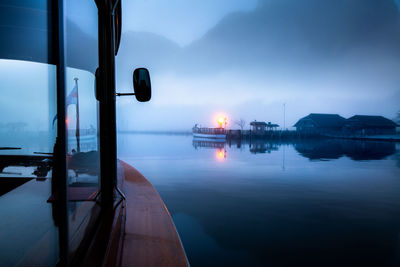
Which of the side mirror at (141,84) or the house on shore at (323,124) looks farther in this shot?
the house on shore at (323,124)

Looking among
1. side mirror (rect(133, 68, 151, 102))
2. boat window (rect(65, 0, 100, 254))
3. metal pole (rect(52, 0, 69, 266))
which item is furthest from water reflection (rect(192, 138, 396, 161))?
metal pole (rect(52, 0, 69, 266))

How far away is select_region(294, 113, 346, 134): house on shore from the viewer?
4681 centimetres

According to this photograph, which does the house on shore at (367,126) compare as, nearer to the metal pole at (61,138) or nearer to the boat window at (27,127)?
the boat window at (27,127)

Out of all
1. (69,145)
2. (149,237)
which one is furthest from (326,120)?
(69,145)

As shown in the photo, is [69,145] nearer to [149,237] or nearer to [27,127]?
[27,127]

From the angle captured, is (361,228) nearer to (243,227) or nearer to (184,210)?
(243,227)

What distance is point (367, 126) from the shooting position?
44844 millimetres

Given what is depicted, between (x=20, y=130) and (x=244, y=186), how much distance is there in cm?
613

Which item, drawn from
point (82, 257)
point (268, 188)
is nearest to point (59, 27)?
point (82, 257)

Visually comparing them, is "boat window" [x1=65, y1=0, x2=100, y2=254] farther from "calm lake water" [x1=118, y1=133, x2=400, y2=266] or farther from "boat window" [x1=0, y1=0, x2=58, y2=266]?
"calm lake water" [x1=118, y1=133, x2=400, y2=266]

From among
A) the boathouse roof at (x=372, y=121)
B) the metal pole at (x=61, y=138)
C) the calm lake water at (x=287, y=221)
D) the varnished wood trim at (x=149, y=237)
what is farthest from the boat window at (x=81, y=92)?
the boathouse roof at (x=372, y=121)

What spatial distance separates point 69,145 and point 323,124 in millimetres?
52721

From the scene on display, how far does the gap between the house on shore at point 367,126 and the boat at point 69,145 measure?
53800 millimetres

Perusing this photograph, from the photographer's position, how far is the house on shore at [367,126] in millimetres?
44969
